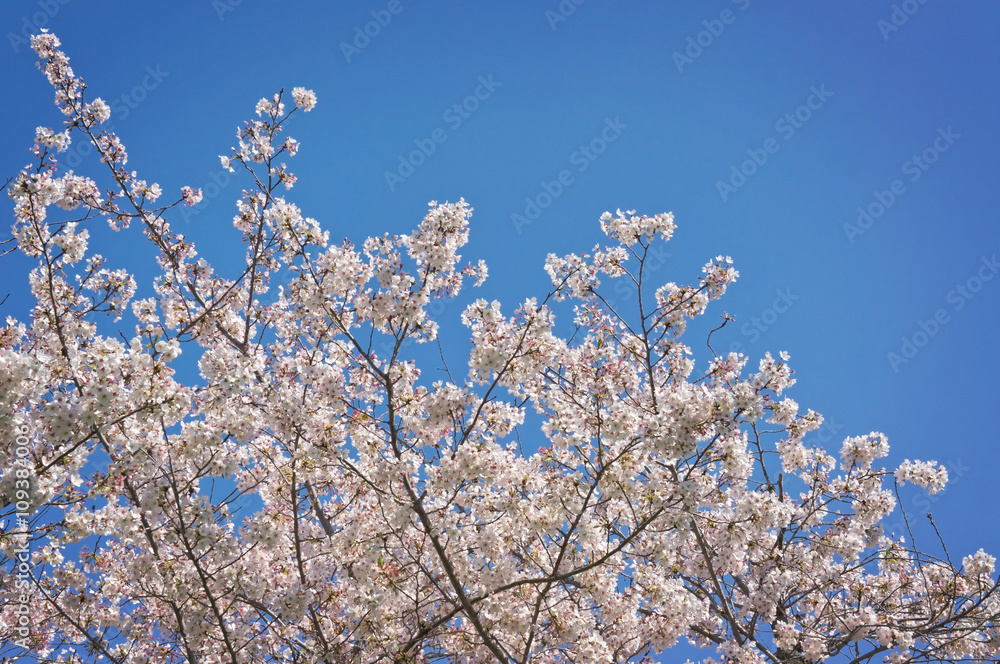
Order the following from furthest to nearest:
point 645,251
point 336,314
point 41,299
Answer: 1. point 645,251
2. point 41,299
3. point 336,314

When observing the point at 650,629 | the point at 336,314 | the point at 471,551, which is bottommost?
the point at 650,629

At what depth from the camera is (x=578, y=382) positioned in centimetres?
763

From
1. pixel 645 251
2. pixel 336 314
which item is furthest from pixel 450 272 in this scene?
pixel 645 251

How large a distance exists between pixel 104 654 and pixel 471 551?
4172 millimetres

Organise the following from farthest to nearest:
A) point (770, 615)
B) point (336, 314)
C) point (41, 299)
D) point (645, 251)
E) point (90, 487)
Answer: point (770, 615)
point (645, 251)
point (41, 299)
point (336, 314)
point (90, 487)

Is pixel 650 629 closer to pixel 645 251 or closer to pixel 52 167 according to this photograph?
pixel 645 251

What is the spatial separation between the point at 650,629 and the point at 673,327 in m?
3.80

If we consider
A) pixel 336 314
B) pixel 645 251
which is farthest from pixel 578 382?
pixel 336 314

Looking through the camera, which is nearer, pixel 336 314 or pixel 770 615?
pixel 336 314

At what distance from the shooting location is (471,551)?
255 inches

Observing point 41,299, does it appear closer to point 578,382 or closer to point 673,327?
point 578,382

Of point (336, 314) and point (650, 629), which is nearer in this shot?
point (336, 314)

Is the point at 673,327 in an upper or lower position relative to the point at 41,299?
lower

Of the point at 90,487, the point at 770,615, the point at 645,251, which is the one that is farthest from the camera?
the point at 770,615
